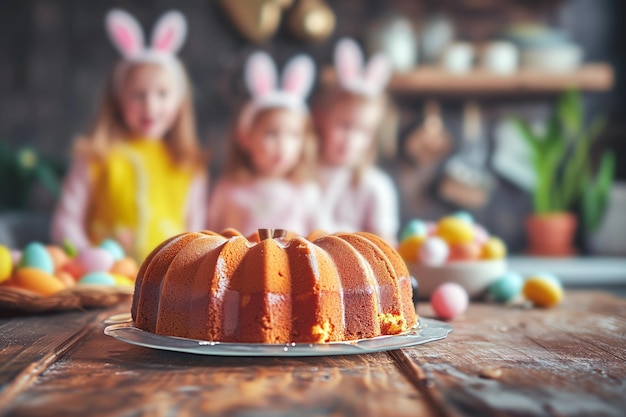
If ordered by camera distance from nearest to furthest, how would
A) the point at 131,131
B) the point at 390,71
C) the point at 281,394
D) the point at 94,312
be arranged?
the point at 281,394
the point at 94,312
the point at 131,131
the point at 390,71

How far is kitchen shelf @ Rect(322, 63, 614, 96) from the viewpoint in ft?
10.6

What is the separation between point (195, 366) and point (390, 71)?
2669 mm

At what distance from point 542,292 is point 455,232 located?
0.22 metres

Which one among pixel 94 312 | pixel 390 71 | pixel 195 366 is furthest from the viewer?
pixel 390 71

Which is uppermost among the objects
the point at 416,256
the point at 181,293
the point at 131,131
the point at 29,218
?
the point at 131,131

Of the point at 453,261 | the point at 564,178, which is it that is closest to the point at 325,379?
the point at 453,261

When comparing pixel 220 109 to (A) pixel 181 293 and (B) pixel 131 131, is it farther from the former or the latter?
(A) pixel 181 293

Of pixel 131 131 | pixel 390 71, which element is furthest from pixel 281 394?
pixel 390 71

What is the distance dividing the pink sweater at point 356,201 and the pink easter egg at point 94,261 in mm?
1584

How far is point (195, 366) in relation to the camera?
75 cm

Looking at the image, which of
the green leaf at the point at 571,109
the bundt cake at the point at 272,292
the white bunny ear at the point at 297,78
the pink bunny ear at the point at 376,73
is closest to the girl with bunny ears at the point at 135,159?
the white bunny ear at the point at 297,78

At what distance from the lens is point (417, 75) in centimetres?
323

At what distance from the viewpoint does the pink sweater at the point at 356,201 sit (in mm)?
2922

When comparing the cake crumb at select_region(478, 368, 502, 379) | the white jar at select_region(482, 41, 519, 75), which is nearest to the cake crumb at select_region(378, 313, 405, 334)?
→ the cake crumb at select_region(478, 368, 502, 379)
